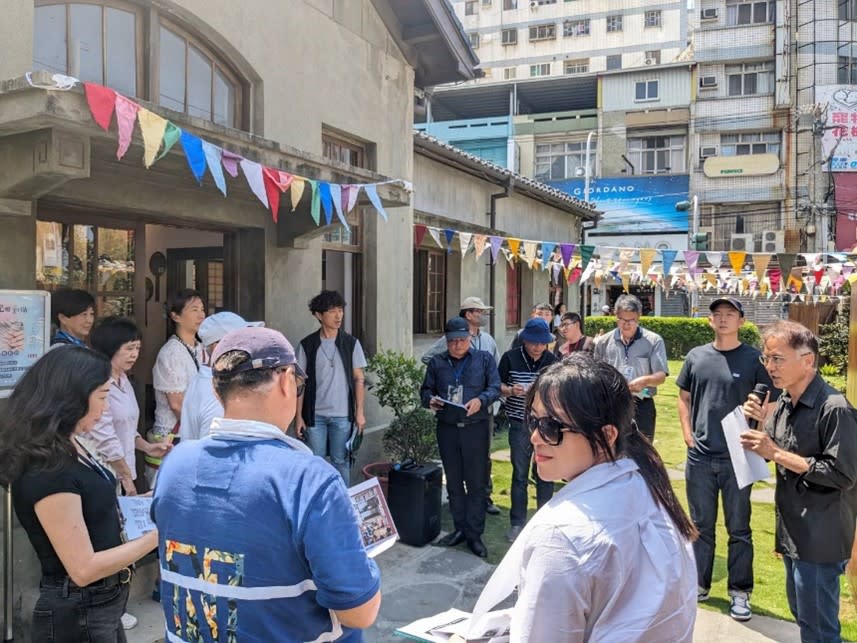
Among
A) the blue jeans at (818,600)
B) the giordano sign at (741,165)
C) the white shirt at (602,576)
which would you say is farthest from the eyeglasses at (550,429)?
the giordano sign at (741,165)

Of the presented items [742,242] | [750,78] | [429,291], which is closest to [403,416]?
[429,291]

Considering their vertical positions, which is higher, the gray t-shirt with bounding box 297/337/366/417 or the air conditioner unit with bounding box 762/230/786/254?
the air conditioner unit with bounding box 762/230/786/254

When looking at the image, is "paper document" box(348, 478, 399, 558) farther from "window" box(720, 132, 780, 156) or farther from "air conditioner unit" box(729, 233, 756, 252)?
"window" box(720, 132, 780, 156)

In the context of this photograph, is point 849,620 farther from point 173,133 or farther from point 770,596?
point 173,133

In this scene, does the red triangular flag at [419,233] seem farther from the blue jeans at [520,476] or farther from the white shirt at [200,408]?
the white shirt at [200,408]

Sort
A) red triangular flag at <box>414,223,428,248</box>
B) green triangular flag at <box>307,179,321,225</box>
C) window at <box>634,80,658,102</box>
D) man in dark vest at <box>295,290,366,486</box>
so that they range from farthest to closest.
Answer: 1. window at <box>634,80,658,102</box>
2. red triangular flag at <box>414,223,428,248</box>
3. man in dark vest at <box>295,290,366,486</box>
4. green triangular flag at <box>307,179,321,225</box>

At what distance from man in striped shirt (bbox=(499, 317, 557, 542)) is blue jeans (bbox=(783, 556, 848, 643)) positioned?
2.59 meters

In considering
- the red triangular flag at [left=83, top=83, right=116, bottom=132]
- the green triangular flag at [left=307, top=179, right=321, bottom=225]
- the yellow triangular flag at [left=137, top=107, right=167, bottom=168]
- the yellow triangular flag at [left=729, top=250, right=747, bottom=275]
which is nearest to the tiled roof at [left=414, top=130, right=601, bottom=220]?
the yellow triangular flag at [left=729, top=250, right=747, bottom=275]

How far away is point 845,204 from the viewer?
28.4 m

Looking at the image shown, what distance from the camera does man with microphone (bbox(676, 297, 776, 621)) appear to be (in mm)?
4180

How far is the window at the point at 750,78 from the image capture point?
29875mm

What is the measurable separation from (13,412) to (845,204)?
33.6 metres

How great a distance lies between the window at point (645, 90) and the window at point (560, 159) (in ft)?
10.4

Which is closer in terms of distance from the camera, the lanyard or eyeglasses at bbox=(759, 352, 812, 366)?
eyeglasses at bbox=(759, 352, 812, 366)
